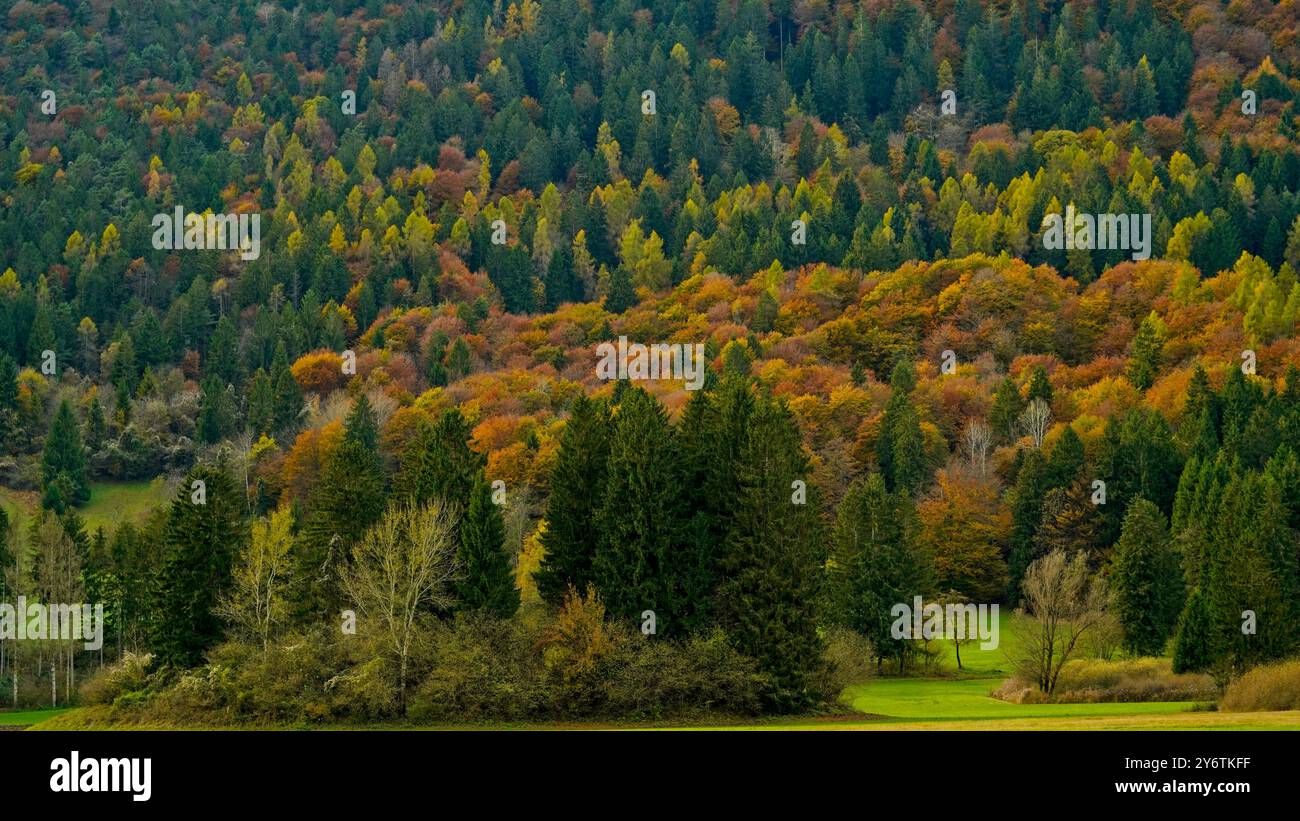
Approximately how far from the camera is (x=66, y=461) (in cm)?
16938

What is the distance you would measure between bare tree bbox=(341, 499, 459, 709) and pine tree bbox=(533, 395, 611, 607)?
4.84m

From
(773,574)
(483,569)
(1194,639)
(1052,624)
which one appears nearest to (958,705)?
(1052,624)

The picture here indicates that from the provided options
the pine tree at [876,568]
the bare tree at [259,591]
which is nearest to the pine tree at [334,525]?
the bare tree at [259,591]

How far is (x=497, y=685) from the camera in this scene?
77.8 meters

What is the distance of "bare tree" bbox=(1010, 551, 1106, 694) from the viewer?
88.2 metres

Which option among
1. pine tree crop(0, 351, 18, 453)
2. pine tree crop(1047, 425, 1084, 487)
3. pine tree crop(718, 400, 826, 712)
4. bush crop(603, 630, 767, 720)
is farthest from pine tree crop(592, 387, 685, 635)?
pine tree crop(0, 351, 18, 453)

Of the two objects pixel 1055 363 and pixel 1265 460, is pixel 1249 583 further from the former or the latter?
pixel 1055 363

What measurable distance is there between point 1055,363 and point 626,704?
117 m

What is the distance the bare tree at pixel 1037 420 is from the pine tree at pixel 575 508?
74874mm

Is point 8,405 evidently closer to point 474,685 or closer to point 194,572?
point 194,572

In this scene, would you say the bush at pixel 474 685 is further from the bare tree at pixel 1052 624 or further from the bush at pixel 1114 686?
the bare tree at pixel 1052 624

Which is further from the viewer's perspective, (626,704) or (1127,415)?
(1127,415)

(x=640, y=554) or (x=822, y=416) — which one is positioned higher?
(x=822, y=416)

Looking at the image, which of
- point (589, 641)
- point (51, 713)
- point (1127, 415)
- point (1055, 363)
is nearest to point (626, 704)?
point (589, 641)
